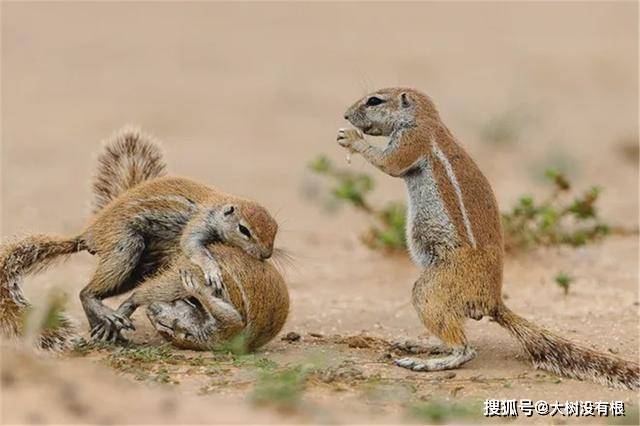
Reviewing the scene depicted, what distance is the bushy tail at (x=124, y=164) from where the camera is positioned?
8.45 meters

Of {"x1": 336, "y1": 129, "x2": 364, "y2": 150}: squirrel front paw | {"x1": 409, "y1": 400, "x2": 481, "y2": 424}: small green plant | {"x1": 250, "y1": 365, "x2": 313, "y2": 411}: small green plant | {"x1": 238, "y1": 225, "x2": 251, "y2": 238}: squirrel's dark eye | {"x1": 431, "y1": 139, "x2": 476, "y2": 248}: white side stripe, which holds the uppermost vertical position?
{"x1": 336, "y1": 129, "x2": 364, "y2": 150}: squirrel front paw

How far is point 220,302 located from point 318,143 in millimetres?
10072

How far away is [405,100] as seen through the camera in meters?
8.09

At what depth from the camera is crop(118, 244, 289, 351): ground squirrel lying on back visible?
24.5 feet

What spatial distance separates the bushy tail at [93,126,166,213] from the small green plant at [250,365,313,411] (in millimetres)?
2074

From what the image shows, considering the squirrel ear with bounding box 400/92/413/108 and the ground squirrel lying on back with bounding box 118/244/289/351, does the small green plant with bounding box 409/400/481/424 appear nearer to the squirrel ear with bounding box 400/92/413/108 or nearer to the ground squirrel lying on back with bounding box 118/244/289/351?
the ground squirrel lying on back with bounding box 118/244/289/351

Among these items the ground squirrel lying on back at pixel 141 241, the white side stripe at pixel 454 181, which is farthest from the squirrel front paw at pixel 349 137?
the ground squirrel lying on back at pixel 141 241

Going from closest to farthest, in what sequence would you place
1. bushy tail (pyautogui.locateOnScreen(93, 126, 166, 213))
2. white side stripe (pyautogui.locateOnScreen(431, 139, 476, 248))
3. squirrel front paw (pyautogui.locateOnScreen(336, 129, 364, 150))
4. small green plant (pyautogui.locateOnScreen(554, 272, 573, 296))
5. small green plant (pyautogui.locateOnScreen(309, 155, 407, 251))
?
white side stripe (pyautogui.locateOnScreen(431, 139, 476, 248)) < squirrel front paw (pyautogui.locateOnScreen(336, 129, 364, 150)) < bushy tail (pyautogui.locateOnScreen(93, 126, 166, 213)) < small green plant (pyautogui.locateOnScreen(554, 272, 573, 296)) < small green plant (pyautogui.locateOnScreen(309, 155, 407, 251))

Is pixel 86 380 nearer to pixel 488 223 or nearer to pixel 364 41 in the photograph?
pixel 488 223

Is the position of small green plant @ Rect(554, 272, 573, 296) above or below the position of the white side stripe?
below

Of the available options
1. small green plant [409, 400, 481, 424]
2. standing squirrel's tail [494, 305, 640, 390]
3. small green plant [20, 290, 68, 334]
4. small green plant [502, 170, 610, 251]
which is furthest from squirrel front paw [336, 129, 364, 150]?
small green plant [502, 170, 610, 251]

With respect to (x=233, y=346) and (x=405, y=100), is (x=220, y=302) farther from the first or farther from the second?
(x=405, y=100)

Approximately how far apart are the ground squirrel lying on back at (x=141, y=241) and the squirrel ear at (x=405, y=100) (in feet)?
3.95

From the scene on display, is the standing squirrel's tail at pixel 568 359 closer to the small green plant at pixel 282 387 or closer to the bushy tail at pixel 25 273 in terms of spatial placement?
the small green plant at pixel 282 387
